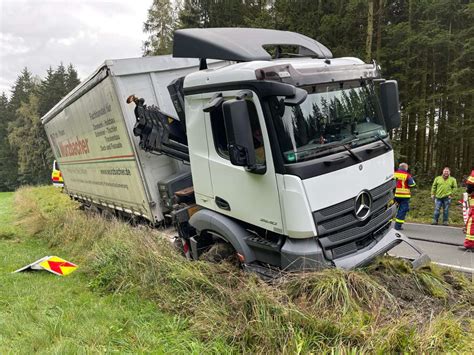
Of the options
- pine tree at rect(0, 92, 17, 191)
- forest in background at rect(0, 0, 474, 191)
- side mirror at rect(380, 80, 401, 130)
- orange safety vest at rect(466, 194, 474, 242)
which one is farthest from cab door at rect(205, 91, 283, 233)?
pine tree at rect(0, 92, 17, 191)

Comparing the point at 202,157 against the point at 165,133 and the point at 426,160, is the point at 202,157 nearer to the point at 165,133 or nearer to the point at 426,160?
the point at 165,133

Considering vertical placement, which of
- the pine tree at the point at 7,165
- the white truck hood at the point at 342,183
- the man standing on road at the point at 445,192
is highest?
the white truck hood at the point at 342,183

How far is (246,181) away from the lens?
4020mm

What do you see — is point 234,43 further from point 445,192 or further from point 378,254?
point 445,192

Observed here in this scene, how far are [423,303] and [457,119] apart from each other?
13.7 m

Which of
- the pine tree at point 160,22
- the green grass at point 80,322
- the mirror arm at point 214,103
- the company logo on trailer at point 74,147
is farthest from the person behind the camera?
the pine tree at point 160,22

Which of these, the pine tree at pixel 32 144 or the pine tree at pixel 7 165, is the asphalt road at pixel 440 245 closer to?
the pine tree at pixel 32 144

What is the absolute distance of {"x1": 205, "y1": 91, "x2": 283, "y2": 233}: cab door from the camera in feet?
12.3

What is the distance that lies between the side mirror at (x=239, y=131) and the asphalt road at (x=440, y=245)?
90.9 inches

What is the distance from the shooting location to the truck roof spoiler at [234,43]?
4.18 meters

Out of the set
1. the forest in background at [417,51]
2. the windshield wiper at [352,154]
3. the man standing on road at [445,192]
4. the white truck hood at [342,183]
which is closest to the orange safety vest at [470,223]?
the man standing on road at [445,192]

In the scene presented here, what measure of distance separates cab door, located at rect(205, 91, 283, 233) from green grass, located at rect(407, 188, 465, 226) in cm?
816

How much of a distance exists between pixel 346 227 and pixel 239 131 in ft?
4.85

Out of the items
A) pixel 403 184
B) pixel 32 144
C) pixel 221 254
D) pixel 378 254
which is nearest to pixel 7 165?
pixel 32 144
